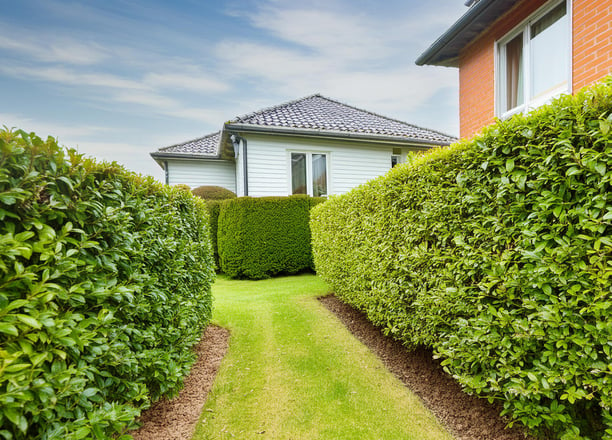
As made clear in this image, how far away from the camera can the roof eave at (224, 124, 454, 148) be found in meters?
10.1

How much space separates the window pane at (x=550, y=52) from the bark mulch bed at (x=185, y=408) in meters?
6.93

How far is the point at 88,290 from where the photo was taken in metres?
1.69

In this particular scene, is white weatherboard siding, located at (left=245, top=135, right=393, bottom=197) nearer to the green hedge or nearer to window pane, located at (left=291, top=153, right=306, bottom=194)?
window pane, located at (left=291, top=153, right=306, bottom=194)

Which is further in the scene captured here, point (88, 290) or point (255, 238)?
point (255, 238)

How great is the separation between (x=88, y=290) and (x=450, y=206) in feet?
8.76

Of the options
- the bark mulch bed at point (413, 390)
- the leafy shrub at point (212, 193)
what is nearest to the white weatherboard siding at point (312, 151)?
the leafy shrub at point (212, 193)

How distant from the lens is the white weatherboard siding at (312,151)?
1057 centimetres

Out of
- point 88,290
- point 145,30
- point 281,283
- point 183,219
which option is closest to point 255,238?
point 281,283

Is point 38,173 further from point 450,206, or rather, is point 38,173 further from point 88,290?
point 450,206

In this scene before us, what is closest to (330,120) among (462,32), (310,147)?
(310,147)

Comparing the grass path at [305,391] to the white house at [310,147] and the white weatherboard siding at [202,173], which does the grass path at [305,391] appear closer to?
the white house at [310,147]

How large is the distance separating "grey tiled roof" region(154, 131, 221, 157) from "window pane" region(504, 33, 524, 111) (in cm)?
1155

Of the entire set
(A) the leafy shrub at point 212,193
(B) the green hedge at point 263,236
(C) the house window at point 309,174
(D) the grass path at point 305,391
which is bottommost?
(D) the grass path at point 305,391

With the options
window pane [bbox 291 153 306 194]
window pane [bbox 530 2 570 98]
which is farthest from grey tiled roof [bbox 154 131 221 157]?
window pane [bbox 530 2 570 98]
